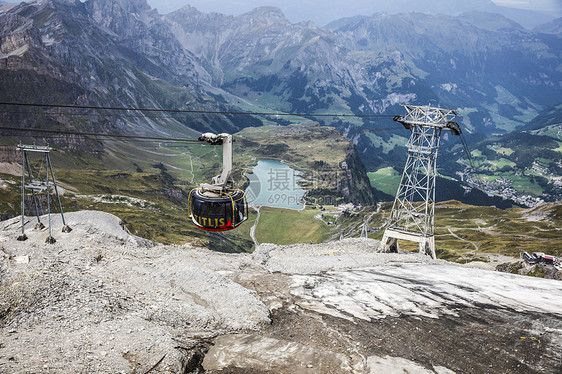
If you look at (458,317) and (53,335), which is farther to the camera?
(458,317)

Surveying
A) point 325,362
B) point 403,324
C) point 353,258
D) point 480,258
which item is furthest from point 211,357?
point 480,258

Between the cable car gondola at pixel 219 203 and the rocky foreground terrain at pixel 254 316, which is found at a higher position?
the cable car gondola at pixel 219 203

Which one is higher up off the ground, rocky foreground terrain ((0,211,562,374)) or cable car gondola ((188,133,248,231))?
cable car gondola ((188,133,248,231))

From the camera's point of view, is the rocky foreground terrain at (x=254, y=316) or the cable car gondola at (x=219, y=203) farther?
the cable car gondola at (x=219, y=203)

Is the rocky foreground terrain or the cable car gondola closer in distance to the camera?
the rocky foreground terrain

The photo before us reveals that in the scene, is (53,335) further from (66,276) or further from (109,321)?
(66,276)

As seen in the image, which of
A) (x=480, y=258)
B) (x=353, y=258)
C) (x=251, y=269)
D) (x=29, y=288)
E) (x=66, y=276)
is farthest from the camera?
(x=480, y=258)

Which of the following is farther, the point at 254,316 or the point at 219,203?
the point at 254,316

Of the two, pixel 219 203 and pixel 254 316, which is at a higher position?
pixel 219 203
